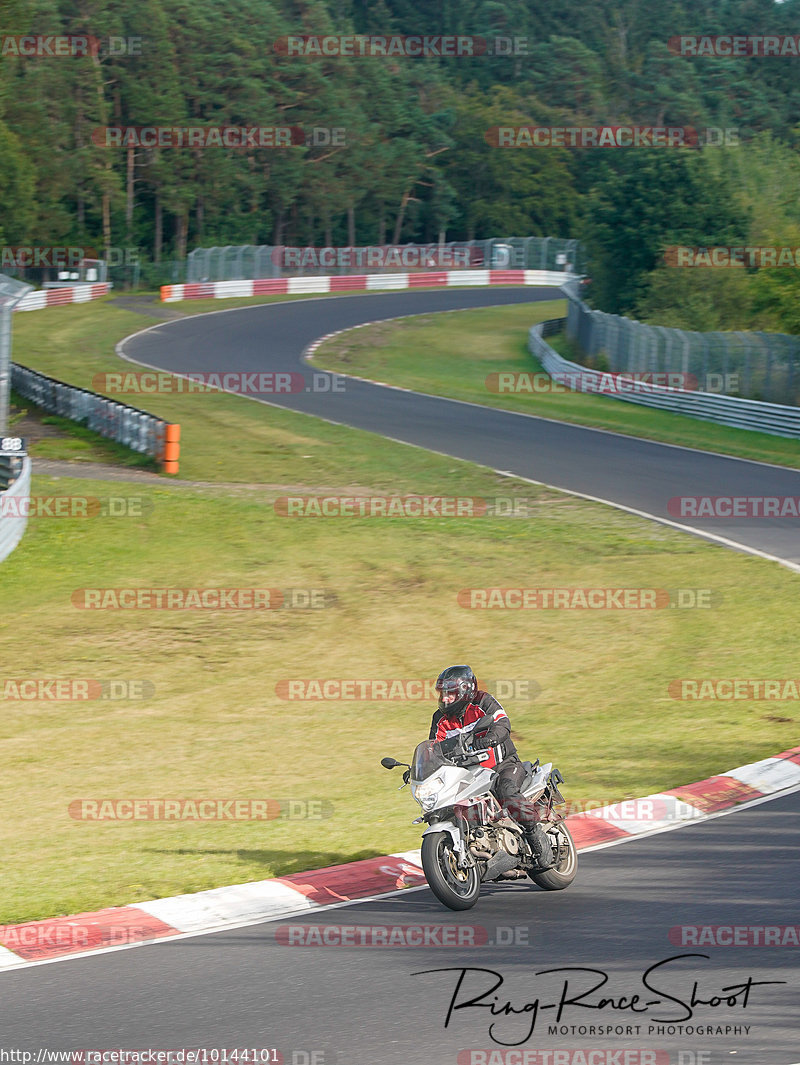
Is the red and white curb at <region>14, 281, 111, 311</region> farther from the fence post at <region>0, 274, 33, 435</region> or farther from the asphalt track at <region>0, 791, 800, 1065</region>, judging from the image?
the asphalt track at <region>0, 791, 800, 1065</region>

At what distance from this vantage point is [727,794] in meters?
9.98

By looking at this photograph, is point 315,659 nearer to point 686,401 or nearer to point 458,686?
point 458,686

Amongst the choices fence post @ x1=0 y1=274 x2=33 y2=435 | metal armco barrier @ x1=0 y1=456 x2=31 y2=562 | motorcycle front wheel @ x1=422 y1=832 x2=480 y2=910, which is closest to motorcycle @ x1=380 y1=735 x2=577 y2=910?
motorcycle front wheel @ x1=422 y1=832 x2=480 y2=910

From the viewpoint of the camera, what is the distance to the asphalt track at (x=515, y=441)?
24.9 m

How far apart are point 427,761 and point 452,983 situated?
1.47 meters

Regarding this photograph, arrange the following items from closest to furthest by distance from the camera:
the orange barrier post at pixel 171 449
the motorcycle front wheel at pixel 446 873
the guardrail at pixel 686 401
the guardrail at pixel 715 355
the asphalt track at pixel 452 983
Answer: the asphalt track at pixel 452 983, the motorcycle front wheel at pixel 446 873, the orange barrier post at pixel 171 449, the guardrail at pixel 686 401, the guardrail at pixel 715 355

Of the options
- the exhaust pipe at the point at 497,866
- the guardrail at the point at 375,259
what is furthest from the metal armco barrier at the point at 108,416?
the guardrail at the point at 375,259

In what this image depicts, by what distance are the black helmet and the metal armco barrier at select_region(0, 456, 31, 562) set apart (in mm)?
13147

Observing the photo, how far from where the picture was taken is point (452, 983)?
22.2 ft

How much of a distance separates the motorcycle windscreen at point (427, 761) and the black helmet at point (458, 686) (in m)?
0.36

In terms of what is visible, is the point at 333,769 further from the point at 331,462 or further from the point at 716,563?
the point at 331,462

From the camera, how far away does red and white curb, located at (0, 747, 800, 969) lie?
742cm

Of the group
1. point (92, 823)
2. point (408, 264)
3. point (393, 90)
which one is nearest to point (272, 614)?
point (92, 823)

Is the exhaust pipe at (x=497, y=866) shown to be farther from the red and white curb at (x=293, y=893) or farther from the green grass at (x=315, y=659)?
the green grass at (x=315, y=659)
